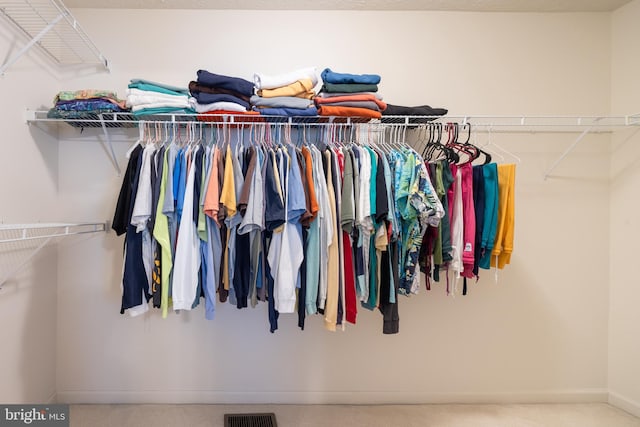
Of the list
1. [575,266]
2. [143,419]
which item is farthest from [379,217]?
[143,419]

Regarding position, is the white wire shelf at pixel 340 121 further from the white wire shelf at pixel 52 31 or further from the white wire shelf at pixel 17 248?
the white wire shelf at pixel 17 248

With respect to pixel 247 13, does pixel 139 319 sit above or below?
below

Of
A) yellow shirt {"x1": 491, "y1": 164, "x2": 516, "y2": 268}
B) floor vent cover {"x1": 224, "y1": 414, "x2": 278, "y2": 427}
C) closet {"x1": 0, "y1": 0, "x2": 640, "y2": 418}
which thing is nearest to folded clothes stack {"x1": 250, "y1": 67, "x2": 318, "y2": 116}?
closet {"x1": 0, "y1": 0, "x2": 640, "y2": 418}

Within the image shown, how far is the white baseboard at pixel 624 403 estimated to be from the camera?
6.85 feet

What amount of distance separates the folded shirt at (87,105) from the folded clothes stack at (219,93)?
0.43 metres

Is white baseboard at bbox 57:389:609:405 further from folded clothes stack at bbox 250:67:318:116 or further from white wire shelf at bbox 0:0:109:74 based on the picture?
white wire shelf at bbox 0:0:109:74

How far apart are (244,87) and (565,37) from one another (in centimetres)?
216

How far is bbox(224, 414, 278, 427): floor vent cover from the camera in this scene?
1924 mm

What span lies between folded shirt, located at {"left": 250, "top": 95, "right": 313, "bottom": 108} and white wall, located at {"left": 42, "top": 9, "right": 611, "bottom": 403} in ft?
1.66

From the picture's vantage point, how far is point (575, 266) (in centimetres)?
225

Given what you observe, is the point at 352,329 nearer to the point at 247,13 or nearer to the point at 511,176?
the point at 511,176

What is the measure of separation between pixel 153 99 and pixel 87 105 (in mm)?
358

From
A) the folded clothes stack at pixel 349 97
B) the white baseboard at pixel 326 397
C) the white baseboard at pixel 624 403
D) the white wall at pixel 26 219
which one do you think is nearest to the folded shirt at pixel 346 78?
the folded clothes stack at pixel 349 97

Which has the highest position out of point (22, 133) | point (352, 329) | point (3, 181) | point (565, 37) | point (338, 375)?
point (565, 37)
